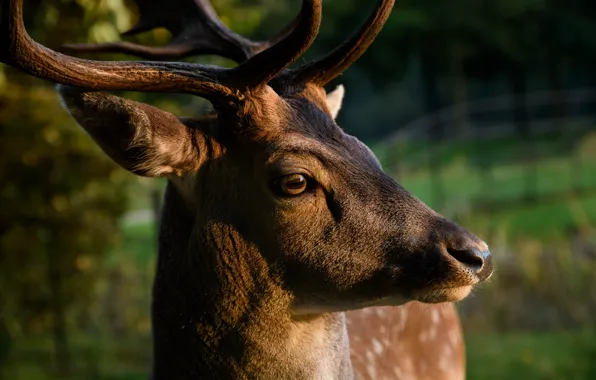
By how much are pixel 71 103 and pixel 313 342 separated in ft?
3.80

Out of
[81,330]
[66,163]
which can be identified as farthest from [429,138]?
[66,163]

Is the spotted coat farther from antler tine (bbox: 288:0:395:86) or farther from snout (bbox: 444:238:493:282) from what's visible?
antler tine (bbox: 288:0:395:86)

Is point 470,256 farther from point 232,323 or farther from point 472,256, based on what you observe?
point 232,323

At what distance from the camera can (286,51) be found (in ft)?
10.2

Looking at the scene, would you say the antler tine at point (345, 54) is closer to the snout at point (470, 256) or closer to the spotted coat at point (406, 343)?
the snout at point (470, 256)

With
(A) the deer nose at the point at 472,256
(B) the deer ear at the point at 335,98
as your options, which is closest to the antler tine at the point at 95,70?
(B) the deer ear at the point at 335,98

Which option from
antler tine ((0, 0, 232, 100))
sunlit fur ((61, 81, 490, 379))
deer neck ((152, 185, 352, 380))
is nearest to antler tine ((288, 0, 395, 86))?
sunlit fur ((61, 81, 490, 379))

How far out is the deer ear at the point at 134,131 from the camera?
3.04m

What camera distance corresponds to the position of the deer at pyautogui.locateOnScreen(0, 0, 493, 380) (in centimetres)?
308

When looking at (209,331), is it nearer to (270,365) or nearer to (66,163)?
(270,365)

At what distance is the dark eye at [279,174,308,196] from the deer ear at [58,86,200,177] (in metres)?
0.34

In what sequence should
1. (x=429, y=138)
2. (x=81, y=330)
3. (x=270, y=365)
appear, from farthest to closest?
(x=429, y=138) → (x=81, y=330) → (x=270, y=365)

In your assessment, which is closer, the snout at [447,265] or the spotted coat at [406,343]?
the snout at [447,265]

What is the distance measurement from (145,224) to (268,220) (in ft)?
59.2
